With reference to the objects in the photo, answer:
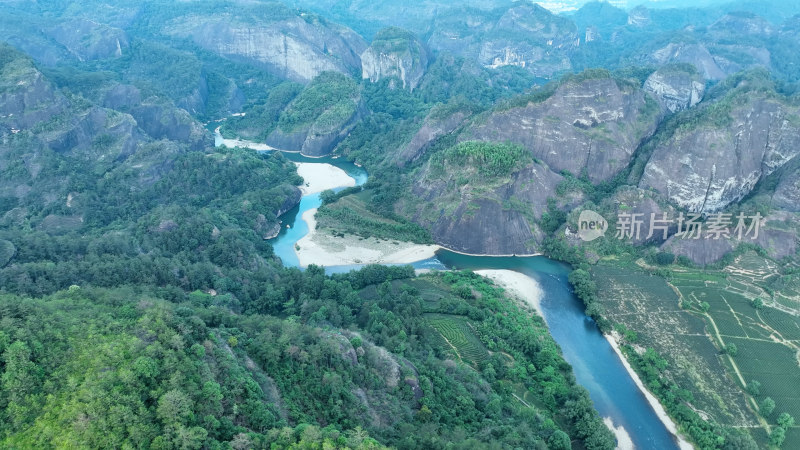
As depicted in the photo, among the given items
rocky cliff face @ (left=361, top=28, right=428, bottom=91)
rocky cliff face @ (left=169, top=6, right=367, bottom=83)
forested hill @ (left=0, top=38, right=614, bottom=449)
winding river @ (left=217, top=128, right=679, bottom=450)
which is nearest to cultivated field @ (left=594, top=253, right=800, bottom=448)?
winding river @ (left=217, top=128, right=679, bottom=450)

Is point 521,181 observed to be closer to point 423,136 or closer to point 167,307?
point 423,136

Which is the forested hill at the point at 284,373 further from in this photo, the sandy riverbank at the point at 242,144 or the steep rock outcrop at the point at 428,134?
the sandy riverbank at the point at 242,144

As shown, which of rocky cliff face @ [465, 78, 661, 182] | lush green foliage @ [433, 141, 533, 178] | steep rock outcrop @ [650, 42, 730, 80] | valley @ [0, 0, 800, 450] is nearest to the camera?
valley @ [0, 0, 800, 450]

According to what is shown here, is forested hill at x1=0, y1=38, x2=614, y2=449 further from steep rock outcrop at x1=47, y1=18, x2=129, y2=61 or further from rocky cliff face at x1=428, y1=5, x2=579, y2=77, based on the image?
rocky cliff face at x1=428, y1=5, x2=579, y2=77

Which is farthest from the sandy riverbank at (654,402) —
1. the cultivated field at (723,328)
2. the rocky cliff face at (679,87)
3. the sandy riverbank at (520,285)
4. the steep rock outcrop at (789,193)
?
the rocky cliff face at (679,87)

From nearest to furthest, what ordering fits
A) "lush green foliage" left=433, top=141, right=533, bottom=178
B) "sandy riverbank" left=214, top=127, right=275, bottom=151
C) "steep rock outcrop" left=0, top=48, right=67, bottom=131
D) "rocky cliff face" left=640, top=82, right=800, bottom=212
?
1. "rocky cliff face" left=640, top=82, right=800, bottom=212
2. "lush green foliage" left=433, top=141, right=533, bottom=178
3. "steep rock outcrop" left=0, top=48, right=67, bottom=131
4. "sandy riverbank" left=214, top=127, right=275, bottom=151

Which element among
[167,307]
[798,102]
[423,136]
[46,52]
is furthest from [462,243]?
[46,52]

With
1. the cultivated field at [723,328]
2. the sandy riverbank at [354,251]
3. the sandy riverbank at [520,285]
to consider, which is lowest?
the sandy riverbank at [354,251]
